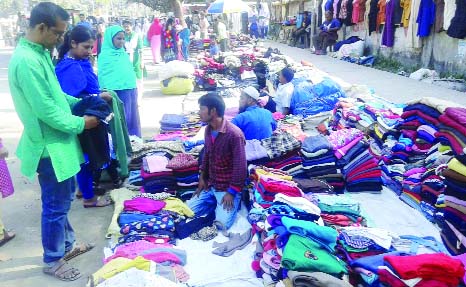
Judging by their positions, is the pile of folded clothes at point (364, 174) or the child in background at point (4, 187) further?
the pile of folded clothes at point (364, 174)

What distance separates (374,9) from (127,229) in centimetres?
1248

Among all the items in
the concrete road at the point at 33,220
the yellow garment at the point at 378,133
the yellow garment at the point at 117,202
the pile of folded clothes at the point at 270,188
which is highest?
the pile of folded clothes at the point at 270,188

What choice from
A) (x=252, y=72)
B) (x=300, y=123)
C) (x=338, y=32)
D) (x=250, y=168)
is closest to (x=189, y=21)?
(x=338, y=32)

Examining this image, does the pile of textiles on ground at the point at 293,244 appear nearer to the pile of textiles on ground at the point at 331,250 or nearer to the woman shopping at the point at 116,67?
the pile of textiles on ground at the point at 331,250

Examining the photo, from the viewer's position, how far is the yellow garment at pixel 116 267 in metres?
2.77

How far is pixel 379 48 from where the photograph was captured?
14203 millimetres

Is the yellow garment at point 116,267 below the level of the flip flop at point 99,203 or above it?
above

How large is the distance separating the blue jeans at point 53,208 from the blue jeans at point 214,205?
1.24m

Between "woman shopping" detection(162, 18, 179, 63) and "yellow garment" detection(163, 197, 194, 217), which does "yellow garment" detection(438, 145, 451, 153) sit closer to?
"yellow garment" detection(163, 197, 194, 217)

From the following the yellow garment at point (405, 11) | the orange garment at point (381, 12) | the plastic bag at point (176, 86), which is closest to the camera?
the plastic bag at point (176, 86)

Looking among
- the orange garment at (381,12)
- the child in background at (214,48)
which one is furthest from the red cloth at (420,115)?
the child in background at (214,48)

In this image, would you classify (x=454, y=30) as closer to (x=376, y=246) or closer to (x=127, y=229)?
(x=376, y=246)

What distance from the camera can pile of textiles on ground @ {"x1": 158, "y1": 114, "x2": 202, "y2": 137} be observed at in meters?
6.16

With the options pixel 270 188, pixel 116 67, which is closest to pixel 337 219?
pixel 270 188
